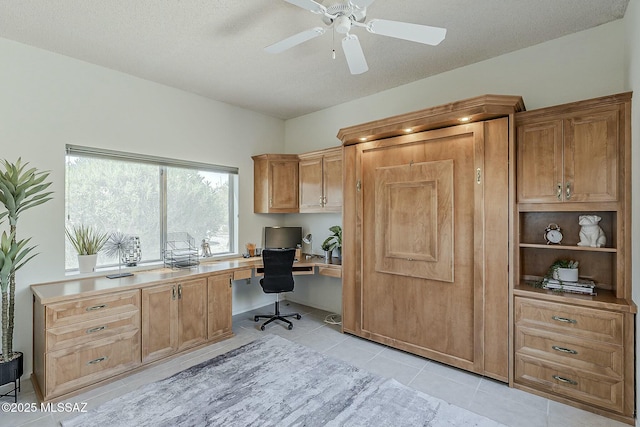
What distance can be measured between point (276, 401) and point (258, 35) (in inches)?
120

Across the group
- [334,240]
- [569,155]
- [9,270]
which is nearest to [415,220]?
[569,155]

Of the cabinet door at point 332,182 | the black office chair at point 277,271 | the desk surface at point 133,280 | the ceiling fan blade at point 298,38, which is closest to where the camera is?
the ceiling fan blade at point 298,38

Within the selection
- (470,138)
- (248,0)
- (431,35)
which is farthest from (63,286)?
(470,138)

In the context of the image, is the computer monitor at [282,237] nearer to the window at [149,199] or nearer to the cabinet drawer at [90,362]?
the window at [149,199]

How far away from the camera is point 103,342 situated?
260cm

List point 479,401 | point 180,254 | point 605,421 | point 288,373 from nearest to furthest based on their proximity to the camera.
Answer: point 605,421, point 479,401, point 288,373, point 180,254

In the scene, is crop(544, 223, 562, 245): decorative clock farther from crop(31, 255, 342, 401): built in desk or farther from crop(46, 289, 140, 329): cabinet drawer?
crop(46, 289, 140, 329): cabinet drawer

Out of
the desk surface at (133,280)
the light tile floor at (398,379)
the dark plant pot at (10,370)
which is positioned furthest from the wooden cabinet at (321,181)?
the dark plant pot at (10,370)

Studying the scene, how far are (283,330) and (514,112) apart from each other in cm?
339

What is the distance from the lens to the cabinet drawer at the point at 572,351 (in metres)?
2.12

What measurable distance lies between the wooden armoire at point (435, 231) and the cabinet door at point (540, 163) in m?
0.15

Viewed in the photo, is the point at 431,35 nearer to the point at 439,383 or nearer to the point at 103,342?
the point at 439,383

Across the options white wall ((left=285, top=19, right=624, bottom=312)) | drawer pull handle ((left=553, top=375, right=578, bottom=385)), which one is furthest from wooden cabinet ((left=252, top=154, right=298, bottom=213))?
drawer pull handle ((left=553, top=375, right=578, bottom=385))

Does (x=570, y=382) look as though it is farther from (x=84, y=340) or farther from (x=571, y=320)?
(x=84, y=340)
